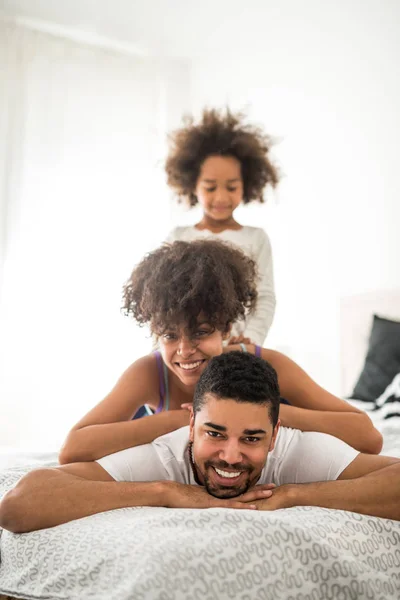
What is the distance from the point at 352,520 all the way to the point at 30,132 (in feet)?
13.7

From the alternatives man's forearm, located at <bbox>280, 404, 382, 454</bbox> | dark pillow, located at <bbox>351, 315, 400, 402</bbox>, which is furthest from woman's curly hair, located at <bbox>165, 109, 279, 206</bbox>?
man's forearm, located at <bbox>280, 404, 382, 454</bbox>

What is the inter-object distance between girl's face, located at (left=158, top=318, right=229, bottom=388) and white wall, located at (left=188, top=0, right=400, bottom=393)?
2.01 meters

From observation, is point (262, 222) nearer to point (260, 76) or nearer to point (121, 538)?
point (260, 76)

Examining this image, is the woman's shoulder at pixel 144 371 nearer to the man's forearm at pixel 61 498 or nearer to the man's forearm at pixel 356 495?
the man's forearm at pixel 61 498

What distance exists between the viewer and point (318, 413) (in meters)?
1.80

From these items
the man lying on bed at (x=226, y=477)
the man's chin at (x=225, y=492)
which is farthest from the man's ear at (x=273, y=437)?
the man's chin at (x=225, y=492)

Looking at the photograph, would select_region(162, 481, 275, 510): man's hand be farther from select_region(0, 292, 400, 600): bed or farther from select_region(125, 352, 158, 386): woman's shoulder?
select_region(125, 352, 158, 386): woman's shoulder

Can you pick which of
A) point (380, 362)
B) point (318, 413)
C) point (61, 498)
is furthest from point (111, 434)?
point (380, 362)

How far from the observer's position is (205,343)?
1.85m

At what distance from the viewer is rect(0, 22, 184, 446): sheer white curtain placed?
4605 mm

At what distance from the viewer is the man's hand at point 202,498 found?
1.32 m

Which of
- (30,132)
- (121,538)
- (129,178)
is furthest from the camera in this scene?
(129,178)

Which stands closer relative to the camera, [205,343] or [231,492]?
[231,492]

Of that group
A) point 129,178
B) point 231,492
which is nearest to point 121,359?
point 129,178
